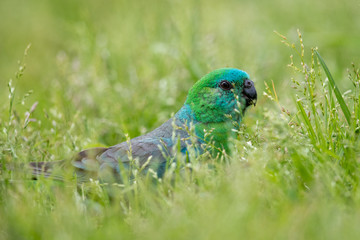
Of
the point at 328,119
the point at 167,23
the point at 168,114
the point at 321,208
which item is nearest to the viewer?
the point at 321,208

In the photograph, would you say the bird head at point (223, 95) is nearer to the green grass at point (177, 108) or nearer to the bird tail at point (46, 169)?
the green grass at point (177, 108)

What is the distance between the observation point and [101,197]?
2.24 m

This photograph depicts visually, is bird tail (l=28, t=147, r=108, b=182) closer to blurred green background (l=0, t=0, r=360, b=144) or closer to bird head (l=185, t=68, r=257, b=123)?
blurred green background (l=0, t=0, r=360, b=144)

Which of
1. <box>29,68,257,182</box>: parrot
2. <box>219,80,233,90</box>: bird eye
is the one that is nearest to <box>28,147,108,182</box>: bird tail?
<box>29,68,257,182</box>: parrot

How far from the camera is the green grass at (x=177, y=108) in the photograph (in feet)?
5.99

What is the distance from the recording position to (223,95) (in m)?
3.02

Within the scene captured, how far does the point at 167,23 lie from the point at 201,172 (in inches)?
130

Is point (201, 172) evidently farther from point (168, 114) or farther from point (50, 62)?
point (50, 62)

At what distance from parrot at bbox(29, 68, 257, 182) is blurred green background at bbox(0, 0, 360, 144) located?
1.58 ft

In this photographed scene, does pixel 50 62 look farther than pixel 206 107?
Yes

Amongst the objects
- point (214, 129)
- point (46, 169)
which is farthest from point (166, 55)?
point (46, 169)

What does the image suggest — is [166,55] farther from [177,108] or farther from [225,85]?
[225,85]

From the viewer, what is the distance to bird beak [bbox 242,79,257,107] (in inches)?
119

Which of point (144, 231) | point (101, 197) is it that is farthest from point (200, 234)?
point (101, 197)
